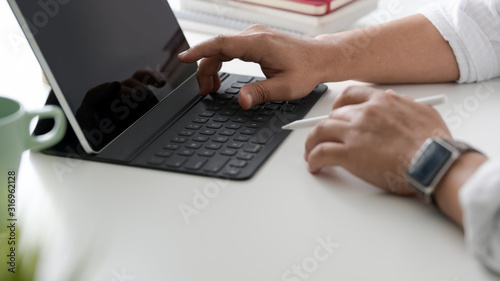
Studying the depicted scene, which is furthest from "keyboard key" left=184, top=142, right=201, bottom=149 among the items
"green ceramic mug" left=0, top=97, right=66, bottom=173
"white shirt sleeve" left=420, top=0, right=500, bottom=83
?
"white shirt sleeve" left=420, top=0, right=500, bottom=83

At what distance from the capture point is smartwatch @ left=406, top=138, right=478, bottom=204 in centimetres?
72

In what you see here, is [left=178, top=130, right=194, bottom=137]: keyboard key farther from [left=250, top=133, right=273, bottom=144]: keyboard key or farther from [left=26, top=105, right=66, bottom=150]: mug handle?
[left=26, top=105, right=66, bottom=150]: mug handle

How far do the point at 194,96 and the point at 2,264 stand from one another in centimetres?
60

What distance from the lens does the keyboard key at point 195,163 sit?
835 millimetres

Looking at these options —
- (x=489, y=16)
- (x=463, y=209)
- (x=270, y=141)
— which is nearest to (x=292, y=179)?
(x=270, y=141)

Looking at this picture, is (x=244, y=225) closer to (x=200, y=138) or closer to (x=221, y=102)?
(x=200, y=138)

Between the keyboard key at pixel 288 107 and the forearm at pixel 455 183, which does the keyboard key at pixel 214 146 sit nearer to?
the keyboard key at pixel 288 107

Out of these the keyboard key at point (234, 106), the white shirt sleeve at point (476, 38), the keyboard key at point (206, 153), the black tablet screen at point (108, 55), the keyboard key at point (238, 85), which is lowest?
the white shirt sleeve at point (476, 38)

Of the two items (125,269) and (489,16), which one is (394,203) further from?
(489,16)

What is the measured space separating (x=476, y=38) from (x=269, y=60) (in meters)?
0.36

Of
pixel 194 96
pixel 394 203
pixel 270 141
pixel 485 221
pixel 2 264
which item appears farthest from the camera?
pixel 194 96

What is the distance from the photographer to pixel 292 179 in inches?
32.2

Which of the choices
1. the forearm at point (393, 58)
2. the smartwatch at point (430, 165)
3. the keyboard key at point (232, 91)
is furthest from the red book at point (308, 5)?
the smartwatch at point (430, 165)

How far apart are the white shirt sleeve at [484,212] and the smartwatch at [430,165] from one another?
0.08 metres
